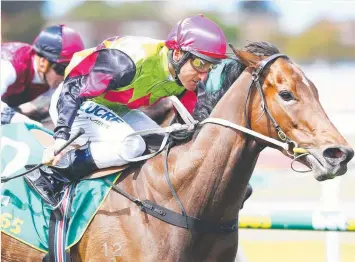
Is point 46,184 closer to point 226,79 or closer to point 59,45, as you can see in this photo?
point 226,79

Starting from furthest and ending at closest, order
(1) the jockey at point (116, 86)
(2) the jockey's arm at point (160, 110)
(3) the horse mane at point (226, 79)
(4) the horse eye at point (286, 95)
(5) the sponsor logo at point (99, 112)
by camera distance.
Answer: (2) the jockey's arm at point (160, 110), (5) the sponsor logo at point (99, 112), (1) the jockey at point (116, 86), (3) the horse mane at point (226, 79), (4) the horse eye at point (286, 95)

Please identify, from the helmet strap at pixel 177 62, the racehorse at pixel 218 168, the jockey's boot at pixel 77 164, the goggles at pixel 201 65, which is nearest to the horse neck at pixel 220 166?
the racehorse at pixel 218 168

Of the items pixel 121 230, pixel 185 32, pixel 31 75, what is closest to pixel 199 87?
pixel 185 32

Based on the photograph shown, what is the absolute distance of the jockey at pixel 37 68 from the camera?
5.29 metres

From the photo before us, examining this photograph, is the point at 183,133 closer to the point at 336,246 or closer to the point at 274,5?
the point at 336,246

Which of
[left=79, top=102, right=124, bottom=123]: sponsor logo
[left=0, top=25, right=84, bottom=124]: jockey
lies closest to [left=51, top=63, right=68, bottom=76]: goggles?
[left=0, top=25, right=84, bottom=124]: jockey

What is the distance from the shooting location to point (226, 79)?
12.5 feet

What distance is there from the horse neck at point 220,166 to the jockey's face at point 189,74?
0.22 metres

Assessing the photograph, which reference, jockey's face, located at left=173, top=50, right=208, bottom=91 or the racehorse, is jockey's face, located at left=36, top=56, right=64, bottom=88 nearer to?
jockey's face, located at left=173, top=50, right=208, bottom=91

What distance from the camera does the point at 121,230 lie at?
12.1 ft

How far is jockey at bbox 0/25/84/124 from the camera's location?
5.29m

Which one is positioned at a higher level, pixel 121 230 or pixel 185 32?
pixel 185 32

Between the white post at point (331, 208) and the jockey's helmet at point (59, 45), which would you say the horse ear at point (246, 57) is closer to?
the jockey's helmet at point (59, 45)

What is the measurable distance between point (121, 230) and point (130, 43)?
0.98 metres
